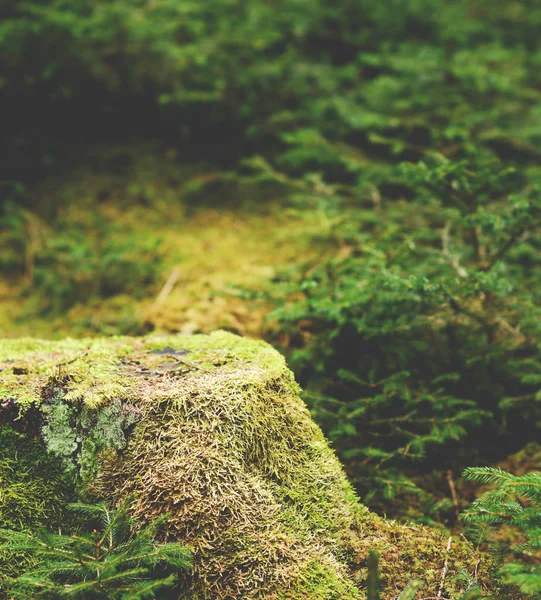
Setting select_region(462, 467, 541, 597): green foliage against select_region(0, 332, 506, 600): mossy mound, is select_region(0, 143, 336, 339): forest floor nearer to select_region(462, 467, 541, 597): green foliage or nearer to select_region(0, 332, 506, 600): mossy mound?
select_region(0, 332, 506, 600): mossy mound

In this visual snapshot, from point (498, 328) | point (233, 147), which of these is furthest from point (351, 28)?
point (498, 328)

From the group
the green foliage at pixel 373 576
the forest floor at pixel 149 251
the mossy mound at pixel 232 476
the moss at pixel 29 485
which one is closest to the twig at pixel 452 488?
the mossy mound at pixel 232 476

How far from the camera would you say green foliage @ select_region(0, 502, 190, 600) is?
168cm

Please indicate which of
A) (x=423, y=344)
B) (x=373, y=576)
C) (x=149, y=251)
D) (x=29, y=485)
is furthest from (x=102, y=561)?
(x=149, y=251)

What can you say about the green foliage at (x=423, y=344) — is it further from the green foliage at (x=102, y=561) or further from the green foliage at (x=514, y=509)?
the green foliage at (x=102, y=561)

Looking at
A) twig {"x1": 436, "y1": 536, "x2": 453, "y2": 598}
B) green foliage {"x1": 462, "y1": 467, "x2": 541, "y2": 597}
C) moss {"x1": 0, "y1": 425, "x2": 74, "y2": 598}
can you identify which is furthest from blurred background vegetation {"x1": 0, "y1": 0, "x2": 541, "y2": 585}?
moss {"x1": 0, "y1": 425, "x2": 74, "y2": 598}

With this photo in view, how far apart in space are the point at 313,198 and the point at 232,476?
3683mm

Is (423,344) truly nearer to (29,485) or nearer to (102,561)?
(102,561)

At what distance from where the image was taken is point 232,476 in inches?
80.8

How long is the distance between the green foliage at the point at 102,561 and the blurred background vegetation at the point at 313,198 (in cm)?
127

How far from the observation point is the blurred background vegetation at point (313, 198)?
10.4 ft

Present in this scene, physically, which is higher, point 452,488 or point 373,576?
point 373,576

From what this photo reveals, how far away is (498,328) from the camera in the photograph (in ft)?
11.6

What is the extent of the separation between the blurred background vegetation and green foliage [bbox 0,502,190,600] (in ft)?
4.17
